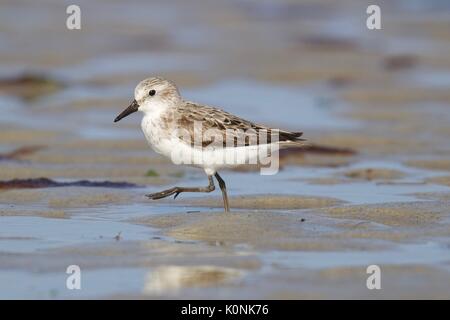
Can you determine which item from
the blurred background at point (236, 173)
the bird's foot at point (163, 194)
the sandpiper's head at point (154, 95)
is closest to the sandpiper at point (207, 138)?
the bird's foot at point (163, 194)

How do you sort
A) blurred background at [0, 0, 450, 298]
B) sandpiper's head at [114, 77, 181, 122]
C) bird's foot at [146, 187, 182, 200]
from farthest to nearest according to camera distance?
sandpiper's head at [114, 77, 181, 122]
bird's foot at [146, 187, 182, 200]
blurred background at [0, 0, 450, 298]

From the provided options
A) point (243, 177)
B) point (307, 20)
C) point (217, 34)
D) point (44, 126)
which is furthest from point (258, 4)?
point (243, 177)

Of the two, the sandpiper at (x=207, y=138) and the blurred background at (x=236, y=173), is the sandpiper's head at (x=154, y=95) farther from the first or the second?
the blurred background at (x=236, y=173)

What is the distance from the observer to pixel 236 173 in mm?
11000

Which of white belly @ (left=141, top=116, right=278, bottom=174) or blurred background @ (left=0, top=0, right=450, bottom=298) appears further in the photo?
white belly @ (left=141, top=116, right=278, bottom=174)

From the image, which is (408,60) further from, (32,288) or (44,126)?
(32,288)

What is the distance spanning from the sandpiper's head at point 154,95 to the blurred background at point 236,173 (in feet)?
2.82

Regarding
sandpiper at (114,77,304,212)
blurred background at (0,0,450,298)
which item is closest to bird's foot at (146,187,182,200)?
sandpiper at (114,77,304,212)

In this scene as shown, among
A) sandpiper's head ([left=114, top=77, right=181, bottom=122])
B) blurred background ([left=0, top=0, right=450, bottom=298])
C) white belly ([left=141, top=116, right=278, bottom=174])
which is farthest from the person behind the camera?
sandpiper's head ([left=114, top=77, right=181, bottom=122])

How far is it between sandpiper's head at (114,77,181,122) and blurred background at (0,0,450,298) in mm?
859

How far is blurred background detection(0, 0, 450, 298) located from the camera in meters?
6.69

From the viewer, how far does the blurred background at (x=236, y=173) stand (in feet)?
21.9

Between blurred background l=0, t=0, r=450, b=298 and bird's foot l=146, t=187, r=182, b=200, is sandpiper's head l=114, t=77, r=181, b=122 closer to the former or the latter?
bird's foot l=146, t=187, r=182, b=200

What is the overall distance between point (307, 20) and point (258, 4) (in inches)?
66.9
